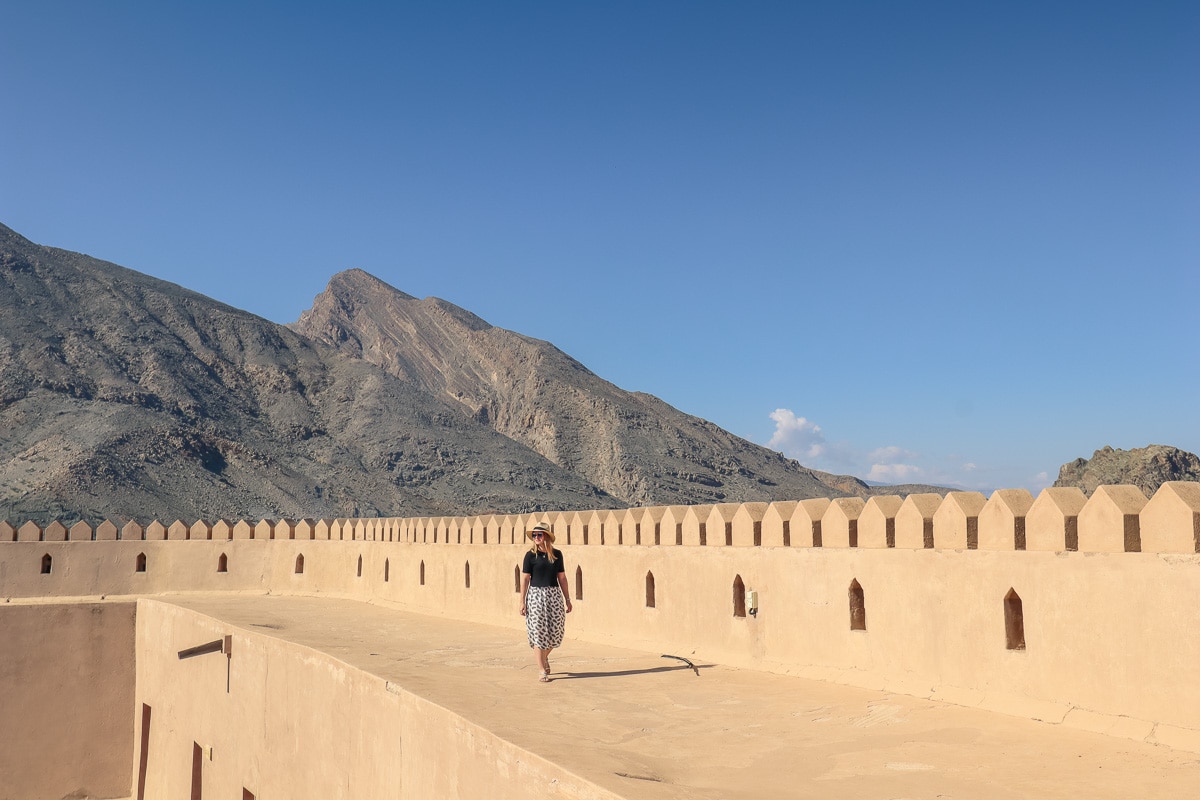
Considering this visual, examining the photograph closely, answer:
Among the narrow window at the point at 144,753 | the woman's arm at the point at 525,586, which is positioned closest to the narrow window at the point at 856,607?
the woman's arm at the point at 525,586

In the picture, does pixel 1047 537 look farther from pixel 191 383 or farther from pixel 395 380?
pixel 395 380

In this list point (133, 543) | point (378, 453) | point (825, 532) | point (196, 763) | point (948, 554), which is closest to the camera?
point (948, 554)

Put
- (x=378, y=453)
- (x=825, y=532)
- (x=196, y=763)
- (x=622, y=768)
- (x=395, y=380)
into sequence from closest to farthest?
(x=622, y=768) < (x=825, y=532) < (x=196, y=763) < (x=378, y=453) < (x=395, y=380)

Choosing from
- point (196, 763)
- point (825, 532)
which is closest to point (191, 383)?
point (196, 763)

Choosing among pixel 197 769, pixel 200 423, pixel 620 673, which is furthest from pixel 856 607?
pixel 200 423

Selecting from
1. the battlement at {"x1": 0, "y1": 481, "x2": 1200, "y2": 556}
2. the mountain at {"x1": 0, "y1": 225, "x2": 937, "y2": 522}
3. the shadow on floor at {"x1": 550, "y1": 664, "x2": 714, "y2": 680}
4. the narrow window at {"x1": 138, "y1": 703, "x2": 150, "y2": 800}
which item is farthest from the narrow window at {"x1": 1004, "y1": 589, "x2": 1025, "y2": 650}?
the mountain at {"x1": 0, "y1": 225, "x2": 937, "y2": 522}

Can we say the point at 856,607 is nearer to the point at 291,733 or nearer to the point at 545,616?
the point at 545,616

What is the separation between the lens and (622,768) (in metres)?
4.43

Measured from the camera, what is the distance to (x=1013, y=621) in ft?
18.4

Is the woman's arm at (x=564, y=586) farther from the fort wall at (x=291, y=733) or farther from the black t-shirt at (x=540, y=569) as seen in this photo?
the fort wall at (x=291, y=733)

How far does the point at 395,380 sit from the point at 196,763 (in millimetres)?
61816

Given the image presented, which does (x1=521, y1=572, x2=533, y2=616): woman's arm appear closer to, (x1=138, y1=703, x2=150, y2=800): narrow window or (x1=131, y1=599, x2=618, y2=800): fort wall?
(x1=131, y1=599, x2=618, y2=800): fort wall

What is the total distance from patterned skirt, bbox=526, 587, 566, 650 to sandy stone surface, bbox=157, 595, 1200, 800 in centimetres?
30

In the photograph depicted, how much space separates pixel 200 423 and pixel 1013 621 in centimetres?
5574
